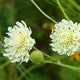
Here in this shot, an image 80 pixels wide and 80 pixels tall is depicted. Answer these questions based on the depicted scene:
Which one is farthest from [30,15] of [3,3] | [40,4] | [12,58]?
[12,58]

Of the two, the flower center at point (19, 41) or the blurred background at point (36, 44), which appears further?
the blurred background at point (36, 44)

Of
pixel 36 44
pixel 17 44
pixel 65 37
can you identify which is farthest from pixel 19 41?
pixel 36 44

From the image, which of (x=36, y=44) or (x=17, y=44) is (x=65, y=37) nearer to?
(x=17, y=44)

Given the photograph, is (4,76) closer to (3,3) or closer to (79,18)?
(3,3)

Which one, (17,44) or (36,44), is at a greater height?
(36,44)

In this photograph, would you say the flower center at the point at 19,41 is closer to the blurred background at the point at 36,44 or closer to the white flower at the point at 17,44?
the white flower at the point at 17,44

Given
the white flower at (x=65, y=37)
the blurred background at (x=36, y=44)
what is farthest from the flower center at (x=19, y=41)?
the blurred background at (x=36, y=44)

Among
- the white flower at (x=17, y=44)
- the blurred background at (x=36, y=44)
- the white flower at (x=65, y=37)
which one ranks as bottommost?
the white flower at (x=65, y=37)

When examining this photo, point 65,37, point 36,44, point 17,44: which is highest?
point 36,44

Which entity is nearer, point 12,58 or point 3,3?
point 12,58
